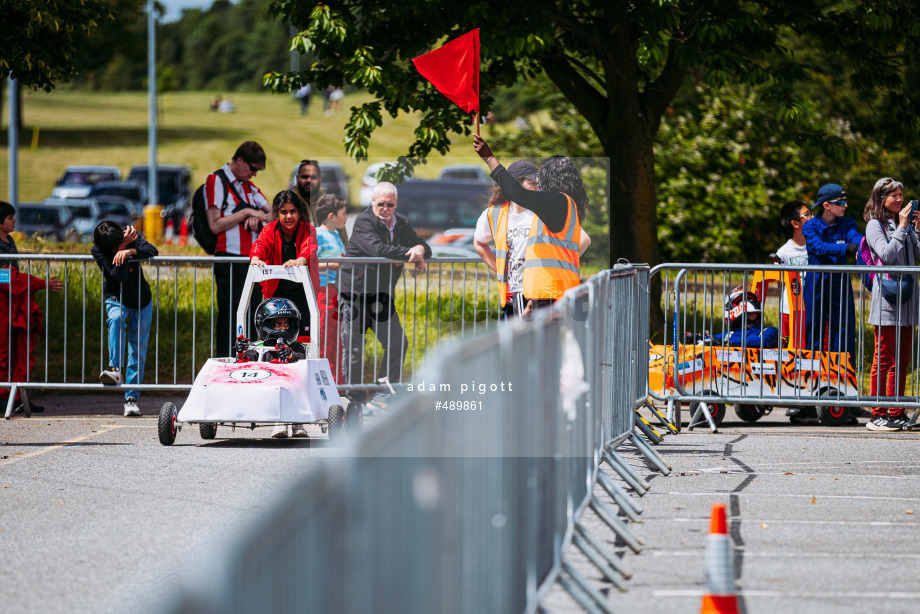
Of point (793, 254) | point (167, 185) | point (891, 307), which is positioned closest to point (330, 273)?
point (793, 254)

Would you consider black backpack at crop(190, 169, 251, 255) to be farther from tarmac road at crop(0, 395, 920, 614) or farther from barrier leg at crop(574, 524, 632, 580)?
barrier leg at crop(574, 524, 632, 580)

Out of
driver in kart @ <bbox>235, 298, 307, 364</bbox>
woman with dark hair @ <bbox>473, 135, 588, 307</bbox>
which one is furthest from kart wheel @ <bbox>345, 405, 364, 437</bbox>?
woman with dark hair @ <bbox>473, 135, 588, 307</bbox>

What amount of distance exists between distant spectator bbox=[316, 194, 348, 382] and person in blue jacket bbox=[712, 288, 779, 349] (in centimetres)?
344

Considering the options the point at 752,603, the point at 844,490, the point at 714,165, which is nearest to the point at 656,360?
the point at 844,490

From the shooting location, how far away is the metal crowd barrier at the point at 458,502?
88.8 inches

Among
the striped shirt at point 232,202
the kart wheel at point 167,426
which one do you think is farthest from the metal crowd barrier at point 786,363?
the kart wheel at point 167,426

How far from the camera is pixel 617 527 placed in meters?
5.83

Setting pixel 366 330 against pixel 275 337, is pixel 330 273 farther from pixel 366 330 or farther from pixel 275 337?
pixel 275 337

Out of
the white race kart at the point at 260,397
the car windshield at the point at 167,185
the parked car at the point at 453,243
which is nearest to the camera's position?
the white race kart at the point at 260,397

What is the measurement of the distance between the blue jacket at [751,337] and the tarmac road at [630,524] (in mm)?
760

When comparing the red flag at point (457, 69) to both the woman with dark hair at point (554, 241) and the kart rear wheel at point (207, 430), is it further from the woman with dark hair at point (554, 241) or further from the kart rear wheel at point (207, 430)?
the kart rear wheel at point (207, 430)

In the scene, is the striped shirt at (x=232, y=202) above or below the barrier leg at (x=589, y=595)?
above

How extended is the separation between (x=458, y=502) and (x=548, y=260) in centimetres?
476

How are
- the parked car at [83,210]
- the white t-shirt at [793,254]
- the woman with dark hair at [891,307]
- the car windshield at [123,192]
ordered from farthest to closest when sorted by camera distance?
the car windshield at [123,192], the parked car at [83,210], the white t-shirt at [793,254], the woman with dark hair at [891,307]
